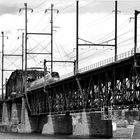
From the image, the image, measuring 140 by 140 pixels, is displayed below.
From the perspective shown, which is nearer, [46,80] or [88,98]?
[88,98]

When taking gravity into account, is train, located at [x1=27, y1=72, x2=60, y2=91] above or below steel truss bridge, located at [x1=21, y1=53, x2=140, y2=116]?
above

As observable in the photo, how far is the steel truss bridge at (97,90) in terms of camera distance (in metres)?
69.4

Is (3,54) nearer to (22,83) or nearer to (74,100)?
(22,83)

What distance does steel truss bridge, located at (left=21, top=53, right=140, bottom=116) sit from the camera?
228ft

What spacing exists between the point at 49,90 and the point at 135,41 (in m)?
52.4

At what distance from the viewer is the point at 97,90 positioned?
276 ft

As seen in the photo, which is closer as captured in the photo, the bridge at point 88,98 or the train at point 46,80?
the bridge at point 88,98

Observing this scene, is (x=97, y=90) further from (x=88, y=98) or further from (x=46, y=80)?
(x=46, y=80)

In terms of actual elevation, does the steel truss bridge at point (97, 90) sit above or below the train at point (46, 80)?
below

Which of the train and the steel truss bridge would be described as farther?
the train

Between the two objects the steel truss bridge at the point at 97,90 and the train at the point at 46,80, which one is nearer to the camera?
the steel truss bridge at the point at 97,90

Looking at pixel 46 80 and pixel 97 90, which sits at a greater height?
pixel 46 80

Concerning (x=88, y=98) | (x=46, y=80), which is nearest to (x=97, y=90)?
(x=88, y=98)

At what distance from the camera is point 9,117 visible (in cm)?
16238
